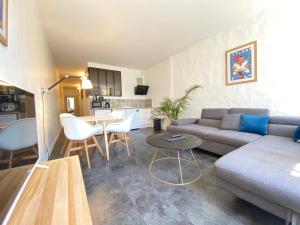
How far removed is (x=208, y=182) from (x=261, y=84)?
2.11m

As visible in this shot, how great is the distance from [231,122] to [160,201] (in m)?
2.00

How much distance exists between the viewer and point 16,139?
657 mm

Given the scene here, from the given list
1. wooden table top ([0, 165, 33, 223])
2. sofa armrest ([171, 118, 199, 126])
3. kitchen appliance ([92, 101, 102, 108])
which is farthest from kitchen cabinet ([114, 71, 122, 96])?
wooden table top ([0, 165, 33, 223])

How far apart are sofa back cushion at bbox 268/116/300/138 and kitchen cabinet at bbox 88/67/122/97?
447cm

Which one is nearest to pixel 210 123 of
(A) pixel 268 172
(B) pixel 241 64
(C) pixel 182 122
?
(C) pixel 182 122

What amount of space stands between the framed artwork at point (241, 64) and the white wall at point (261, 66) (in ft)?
0.29

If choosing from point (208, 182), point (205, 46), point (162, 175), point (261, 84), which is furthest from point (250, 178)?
point (205, 46)

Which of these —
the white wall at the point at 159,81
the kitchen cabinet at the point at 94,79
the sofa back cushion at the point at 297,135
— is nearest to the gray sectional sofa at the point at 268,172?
the sofa back cushion at the point at 297,135

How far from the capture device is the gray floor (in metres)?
1.11

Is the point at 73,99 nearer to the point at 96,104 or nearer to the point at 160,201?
the point at 96,104

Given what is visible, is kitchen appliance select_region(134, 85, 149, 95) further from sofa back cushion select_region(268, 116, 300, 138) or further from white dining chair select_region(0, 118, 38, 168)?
white dining chair select_region(0, 118, 38, 168)

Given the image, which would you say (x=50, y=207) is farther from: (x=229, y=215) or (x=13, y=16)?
(x=13, y=16)

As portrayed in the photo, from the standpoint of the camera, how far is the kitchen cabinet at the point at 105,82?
4625 millimetres

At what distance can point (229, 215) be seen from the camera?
1.14m
